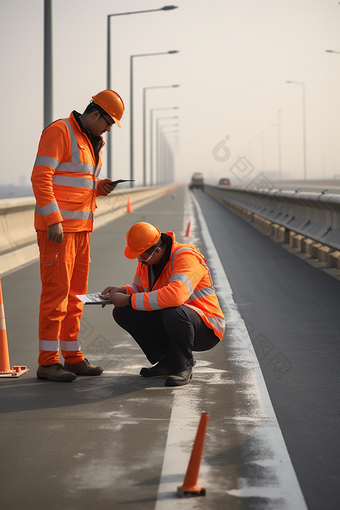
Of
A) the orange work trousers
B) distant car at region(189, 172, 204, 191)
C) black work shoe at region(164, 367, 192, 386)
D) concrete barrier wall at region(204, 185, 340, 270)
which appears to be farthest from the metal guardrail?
distant car at region(189, 172, 204, 191)

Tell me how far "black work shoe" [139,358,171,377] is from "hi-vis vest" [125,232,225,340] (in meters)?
0.47

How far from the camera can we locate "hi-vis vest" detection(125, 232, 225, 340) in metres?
5.35

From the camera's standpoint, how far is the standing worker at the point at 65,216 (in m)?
5.46

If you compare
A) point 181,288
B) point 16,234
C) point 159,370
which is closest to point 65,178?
point 181,288

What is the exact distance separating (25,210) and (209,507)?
39.5ft

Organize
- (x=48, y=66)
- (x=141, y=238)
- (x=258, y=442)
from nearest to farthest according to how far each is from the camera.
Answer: (x=258, y=442) → (x=141, y=238) → (x=48, y=66)

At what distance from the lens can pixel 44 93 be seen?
16.6 meters

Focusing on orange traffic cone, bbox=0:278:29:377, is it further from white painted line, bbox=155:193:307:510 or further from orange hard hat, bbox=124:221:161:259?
white painted line, bbox=155:193:307:510

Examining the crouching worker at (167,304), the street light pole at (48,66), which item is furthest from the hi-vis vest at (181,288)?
the street light pole at (48,66)

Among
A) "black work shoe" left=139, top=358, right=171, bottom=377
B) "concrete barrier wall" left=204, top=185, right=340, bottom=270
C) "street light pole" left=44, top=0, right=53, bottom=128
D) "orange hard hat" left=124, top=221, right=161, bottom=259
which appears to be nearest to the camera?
"orange hard hat" left=124, top=221, right=161, bottom=259

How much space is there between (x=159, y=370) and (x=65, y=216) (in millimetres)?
1425

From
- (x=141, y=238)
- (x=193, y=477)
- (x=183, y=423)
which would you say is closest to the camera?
(x=193, y=477)

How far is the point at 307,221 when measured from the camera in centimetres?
1408

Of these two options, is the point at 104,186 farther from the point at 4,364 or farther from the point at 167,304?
the point at 4,364
